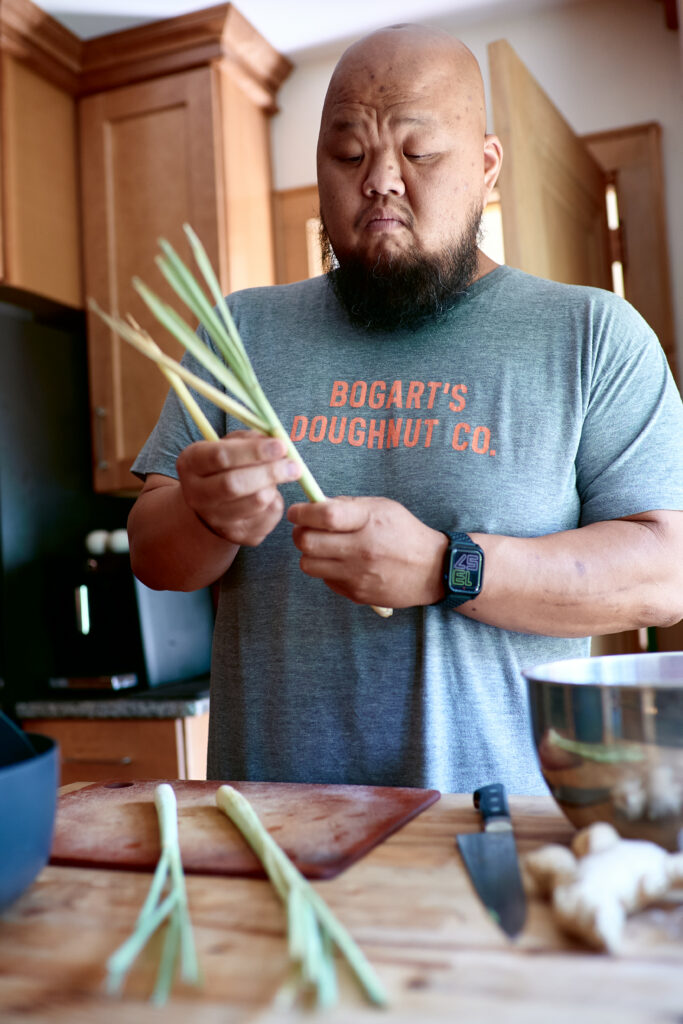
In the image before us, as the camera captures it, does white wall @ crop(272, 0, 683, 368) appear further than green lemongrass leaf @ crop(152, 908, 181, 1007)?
Yes

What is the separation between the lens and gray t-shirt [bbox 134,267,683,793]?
3.29 ft

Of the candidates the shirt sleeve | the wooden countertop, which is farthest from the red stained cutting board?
the shirt sleeve

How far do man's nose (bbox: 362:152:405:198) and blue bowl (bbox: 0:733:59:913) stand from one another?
0.77m

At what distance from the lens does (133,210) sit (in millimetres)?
2656

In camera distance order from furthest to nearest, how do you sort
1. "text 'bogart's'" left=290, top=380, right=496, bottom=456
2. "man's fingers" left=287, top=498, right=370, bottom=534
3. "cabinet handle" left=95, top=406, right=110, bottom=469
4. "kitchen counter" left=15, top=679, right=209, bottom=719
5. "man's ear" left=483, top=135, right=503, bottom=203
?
1. "cabinet handle" left=95, top=406, right=110, bottom=469
2. "kitchen counter" left=15, top=679, right=209, bottom=719
3. "man's ear" left=483, top=135, right=503, bottom=203
4. "text 'bogart's'" left=290, top=380, right=496, bottom=456
5. "man's fingers" left=287, top=498, right=370, bottom=534

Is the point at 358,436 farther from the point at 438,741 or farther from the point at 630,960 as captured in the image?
the point at 630,960

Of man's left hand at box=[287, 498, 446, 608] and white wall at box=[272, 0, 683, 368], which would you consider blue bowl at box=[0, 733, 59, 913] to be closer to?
man's left hand at box=[287, 498, 446, 608]

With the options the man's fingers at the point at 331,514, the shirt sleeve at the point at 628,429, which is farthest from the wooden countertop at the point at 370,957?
the shirt sleeve at the point at 628,429

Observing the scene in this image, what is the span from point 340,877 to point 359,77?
93 cm

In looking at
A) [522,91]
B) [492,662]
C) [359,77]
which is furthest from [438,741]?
[522,91]

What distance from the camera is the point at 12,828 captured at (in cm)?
49

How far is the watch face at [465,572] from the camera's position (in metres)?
0.86

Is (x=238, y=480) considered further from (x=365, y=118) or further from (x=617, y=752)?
(x=365, y=118)

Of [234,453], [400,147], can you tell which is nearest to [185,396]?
[234,453]
